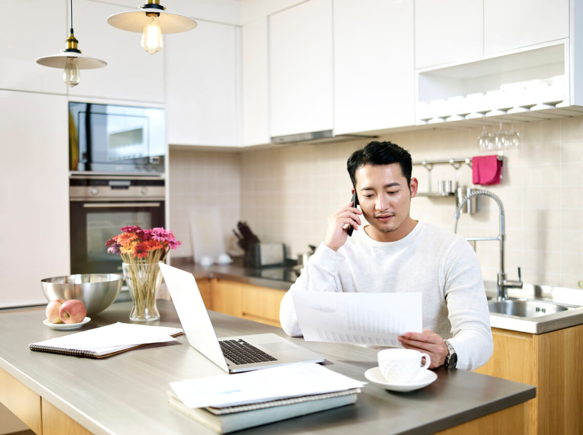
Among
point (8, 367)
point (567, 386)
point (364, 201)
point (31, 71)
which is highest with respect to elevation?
point (31, 71)

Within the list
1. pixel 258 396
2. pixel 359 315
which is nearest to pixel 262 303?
pixel 359 315

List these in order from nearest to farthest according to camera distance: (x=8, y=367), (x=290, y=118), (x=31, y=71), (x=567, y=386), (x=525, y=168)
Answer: (x=8, y=367), (x=567, y=386), (x=525, y=168), (x=31, y=71), (x=290, y=118)

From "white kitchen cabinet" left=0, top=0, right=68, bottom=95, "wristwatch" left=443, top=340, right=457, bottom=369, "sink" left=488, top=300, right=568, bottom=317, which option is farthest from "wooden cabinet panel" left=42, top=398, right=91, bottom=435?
"white kitchen cabinet" left=0, top=0, right=68, bottom=95

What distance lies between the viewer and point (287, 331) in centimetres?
180

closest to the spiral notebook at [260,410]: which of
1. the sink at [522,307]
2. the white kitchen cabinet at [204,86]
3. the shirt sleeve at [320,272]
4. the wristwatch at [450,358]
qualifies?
the wristwatch at [450,358]

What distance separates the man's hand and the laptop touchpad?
309 millimetres

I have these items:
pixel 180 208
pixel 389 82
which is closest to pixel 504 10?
pixel 389 82

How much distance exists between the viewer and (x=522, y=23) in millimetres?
2375

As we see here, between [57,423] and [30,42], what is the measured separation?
2.46 m

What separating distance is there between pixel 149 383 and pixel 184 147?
9.29 ft

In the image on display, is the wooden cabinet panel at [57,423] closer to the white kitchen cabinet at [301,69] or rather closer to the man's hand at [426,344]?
the man's hand at [426,344]

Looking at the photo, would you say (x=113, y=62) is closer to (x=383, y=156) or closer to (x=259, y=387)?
(x=383, y=156)

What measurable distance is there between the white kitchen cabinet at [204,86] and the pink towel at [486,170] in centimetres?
169

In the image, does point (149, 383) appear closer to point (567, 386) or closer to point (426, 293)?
point (426, 293)
